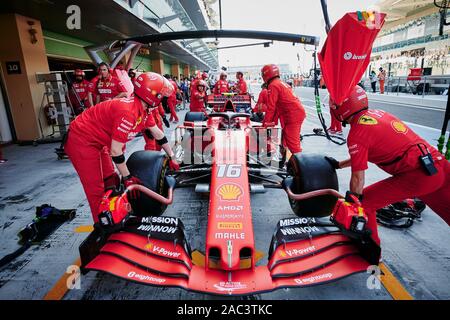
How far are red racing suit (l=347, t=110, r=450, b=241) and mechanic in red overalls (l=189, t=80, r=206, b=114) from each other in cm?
634

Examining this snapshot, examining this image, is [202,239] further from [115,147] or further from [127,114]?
[127,114]

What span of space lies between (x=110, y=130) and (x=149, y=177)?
59 cm

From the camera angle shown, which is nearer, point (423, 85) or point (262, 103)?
point (262, 103)

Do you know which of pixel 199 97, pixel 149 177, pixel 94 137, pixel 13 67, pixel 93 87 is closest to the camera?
pixel 94 137

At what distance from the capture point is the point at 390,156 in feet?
6.99

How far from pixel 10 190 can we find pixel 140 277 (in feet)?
12.0

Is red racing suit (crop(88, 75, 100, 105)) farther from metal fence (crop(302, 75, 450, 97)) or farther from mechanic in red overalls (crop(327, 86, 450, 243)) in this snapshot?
metal fence (crop(302, 75, 450, 97))

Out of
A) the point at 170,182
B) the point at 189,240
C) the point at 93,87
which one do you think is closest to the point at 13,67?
the point at 93,87

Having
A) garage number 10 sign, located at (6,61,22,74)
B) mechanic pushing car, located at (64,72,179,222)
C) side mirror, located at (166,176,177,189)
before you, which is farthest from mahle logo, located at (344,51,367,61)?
garage number 10 sign, located at (6,61,22,74)

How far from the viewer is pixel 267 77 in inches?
186

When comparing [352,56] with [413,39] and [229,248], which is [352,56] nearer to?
[229,248]

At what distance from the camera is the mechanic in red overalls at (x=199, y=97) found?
808cm

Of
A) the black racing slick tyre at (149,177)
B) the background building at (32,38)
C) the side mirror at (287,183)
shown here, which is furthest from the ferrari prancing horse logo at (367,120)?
the background building at (32,38)
